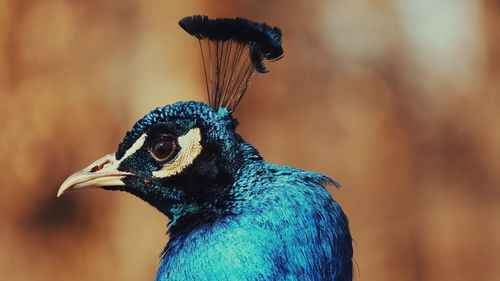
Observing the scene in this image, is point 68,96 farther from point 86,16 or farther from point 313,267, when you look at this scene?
point 313,267

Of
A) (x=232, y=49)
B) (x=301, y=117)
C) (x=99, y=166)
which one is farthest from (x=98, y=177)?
(x=301, y=117)

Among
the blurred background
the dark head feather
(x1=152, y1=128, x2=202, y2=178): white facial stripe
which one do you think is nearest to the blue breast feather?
(x1=152, y1=128, x2=202, y2=178): white facial stripe

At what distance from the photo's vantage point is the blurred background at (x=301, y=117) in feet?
11.8

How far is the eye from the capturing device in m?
1.53

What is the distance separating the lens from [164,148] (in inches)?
60.1

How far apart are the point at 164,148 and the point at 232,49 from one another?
0.24 m

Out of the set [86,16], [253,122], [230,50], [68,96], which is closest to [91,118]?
[68,96]

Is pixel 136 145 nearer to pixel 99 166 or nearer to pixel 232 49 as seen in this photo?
pixel 99 166

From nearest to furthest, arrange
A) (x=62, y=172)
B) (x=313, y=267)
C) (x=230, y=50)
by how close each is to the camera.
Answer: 1. (x=313, y=267)
2. (x=230, y=50)
3. (x=62, y=172)

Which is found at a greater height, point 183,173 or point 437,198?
point 437,198

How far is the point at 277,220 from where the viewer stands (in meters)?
1.38

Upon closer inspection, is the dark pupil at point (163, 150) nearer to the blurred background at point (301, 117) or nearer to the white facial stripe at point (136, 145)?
the white facial stripe at point (136, 145)

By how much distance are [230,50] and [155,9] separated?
6.67ft

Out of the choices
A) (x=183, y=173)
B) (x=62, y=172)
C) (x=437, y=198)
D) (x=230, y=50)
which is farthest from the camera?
(x=437, y=198)
